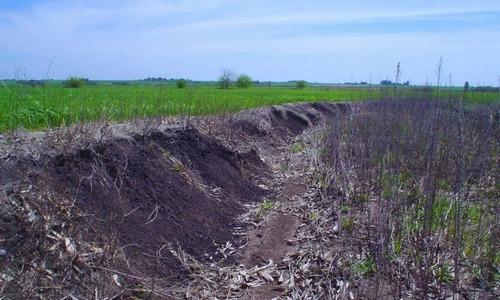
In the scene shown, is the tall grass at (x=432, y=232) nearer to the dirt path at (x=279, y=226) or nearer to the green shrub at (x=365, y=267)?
the green shrub at (x=365, y=267)

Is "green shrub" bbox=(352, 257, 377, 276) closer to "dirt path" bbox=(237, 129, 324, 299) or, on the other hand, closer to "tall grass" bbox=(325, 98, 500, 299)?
"tall grass" bbox=(325, 98, 500, 299)

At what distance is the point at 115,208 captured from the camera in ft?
16.0

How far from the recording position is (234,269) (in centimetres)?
478

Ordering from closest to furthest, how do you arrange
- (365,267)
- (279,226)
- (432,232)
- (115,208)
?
(365,267) < (432,232) < (115,208) < (279,226)

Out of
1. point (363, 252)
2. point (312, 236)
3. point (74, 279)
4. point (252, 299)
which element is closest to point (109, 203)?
point (74, 279)

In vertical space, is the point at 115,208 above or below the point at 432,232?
above

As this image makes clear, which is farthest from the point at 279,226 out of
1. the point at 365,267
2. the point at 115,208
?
the point at 115,208

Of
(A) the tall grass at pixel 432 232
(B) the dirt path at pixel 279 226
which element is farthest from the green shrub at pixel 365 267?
(B) the dirt path at pixel 279 226

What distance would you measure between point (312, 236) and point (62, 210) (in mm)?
2733

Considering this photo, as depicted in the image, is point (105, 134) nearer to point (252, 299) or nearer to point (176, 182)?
point (176, 182)

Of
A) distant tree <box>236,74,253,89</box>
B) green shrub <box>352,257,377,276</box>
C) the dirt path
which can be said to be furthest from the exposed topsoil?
distant tree <box>236,74,253,89</box>

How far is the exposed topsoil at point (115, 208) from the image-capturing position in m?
3.66

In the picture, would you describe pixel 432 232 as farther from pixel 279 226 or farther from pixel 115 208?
pixel 115 208

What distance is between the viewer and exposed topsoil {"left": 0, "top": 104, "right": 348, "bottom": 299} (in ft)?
12.0
